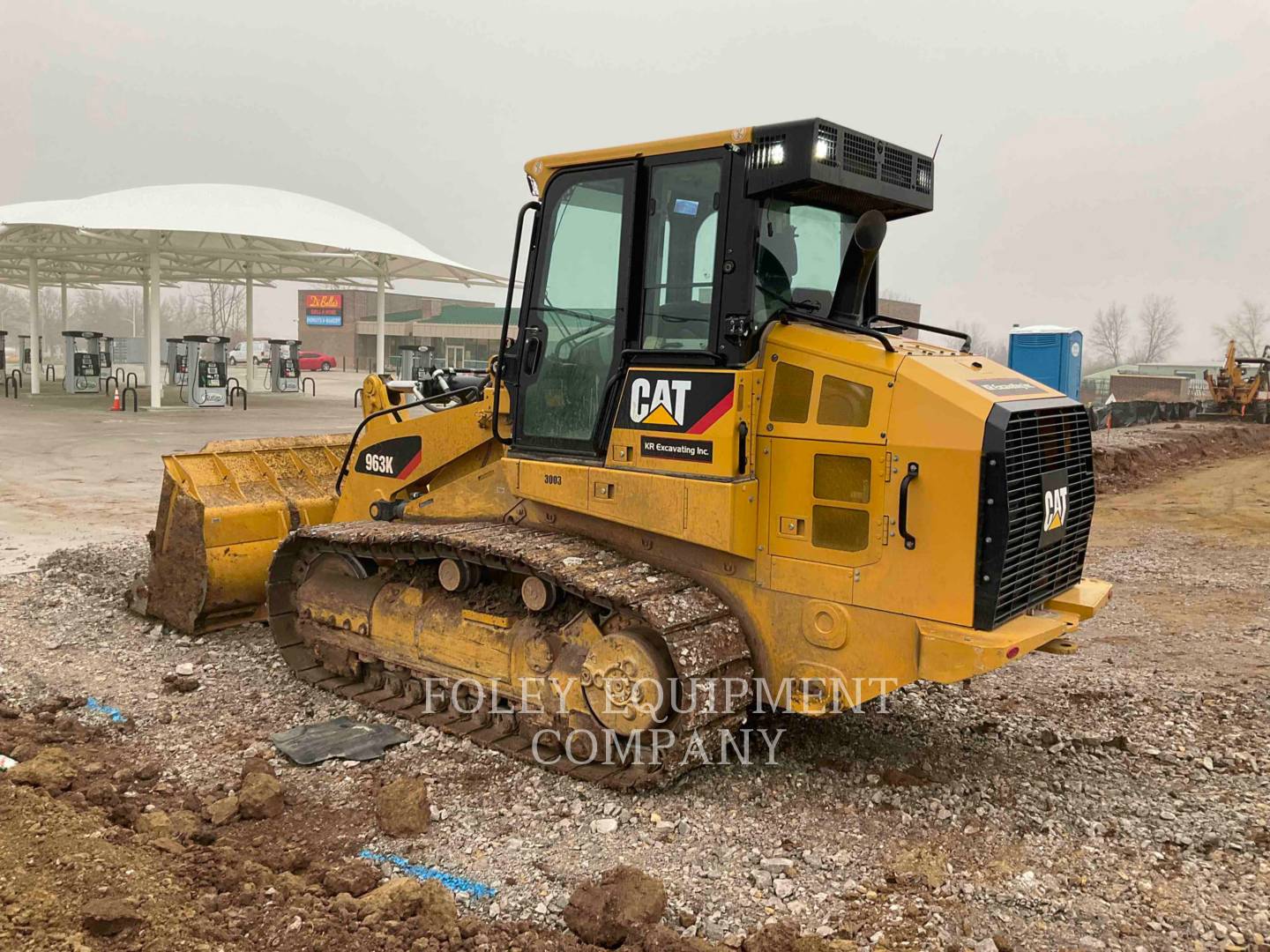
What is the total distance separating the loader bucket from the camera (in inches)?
266

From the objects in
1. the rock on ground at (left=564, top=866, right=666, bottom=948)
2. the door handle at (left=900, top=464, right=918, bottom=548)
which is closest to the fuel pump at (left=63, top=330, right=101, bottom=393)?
the rock on ground at (left=564, top=866, right=666, bottom=948)

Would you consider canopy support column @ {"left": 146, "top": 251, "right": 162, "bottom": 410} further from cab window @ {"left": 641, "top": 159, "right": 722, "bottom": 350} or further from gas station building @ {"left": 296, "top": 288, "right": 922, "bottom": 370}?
gas station building @ {"left": 296, "top": 288, "right": 922, "bottom": 370}

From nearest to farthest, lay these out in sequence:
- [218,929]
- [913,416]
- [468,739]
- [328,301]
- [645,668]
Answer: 1. [218,929]
2. [913,416]
3. [645,668]
4. [468,739]
5. [328,301]

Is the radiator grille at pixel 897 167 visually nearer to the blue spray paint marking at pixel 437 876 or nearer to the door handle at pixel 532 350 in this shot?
the door handle at pixel 532 350

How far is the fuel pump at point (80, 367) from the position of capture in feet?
96.8

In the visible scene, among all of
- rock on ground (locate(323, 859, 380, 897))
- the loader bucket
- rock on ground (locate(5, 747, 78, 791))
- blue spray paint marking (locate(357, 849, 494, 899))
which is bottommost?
blue spray paint marking (locate(357, 849, 494, 899))

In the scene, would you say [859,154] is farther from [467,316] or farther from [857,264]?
[467,316]

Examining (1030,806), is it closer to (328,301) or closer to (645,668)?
(645,668)

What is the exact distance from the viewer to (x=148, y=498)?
12.3m

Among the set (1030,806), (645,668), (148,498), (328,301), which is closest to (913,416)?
(645,668)

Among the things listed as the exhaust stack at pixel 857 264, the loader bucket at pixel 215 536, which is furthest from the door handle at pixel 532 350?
the loader bucket at pixel 215 536

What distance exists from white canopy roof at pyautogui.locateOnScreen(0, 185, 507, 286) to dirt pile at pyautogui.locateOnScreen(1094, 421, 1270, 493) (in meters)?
18.4

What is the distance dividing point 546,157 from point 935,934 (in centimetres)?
391

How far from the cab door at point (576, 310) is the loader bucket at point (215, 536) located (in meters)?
2.60
